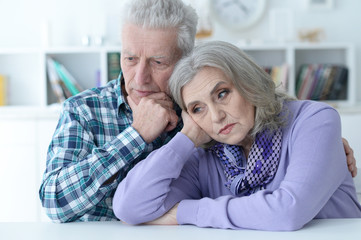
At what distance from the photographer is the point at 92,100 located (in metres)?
1.72

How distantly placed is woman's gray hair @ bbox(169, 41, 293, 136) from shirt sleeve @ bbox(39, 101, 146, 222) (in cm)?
26

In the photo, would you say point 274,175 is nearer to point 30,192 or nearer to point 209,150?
point 209,150

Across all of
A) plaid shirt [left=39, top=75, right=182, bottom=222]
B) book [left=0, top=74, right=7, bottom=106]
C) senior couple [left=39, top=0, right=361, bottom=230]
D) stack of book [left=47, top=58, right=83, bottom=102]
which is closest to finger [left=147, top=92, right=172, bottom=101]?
senior couple [left=39, top=0, right=361, bottom=230]

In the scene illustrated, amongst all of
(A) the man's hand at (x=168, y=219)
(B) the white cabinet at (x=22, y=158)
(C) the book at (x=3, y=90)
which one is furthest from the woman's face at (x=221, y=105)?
(C) the book at (x=3, y=90)

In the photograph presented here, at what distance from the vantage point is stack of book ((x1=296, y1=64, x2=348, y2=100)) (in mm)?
3824

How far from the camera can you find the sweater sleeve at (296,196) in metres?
1.18

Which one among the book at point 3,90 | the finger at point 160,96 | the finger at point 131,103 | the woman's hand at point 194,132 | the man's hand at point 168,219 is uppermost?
the finger at point 160,96

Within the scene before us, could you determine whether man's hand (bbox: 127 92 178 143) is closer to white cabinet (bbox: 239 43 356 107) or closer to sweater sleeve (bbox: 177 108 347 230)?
sweater sleeve (bbox: 177 108 347 230)

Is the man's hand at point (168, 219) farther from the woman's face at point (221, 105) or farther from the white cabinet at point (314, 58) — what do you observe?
the white cabinet at point (314, 58)

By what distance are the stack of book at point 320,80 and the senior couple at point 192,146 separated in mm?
2280

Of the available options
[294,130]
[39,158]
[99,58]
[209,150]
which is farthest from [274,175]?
[99,58]

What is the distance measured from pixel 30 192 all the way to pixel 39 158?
24 centimetres

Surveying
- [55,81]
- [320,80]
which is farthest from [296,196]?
[55,81]

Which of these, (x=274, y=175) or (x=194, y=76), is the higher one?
(x=194, y=76)
